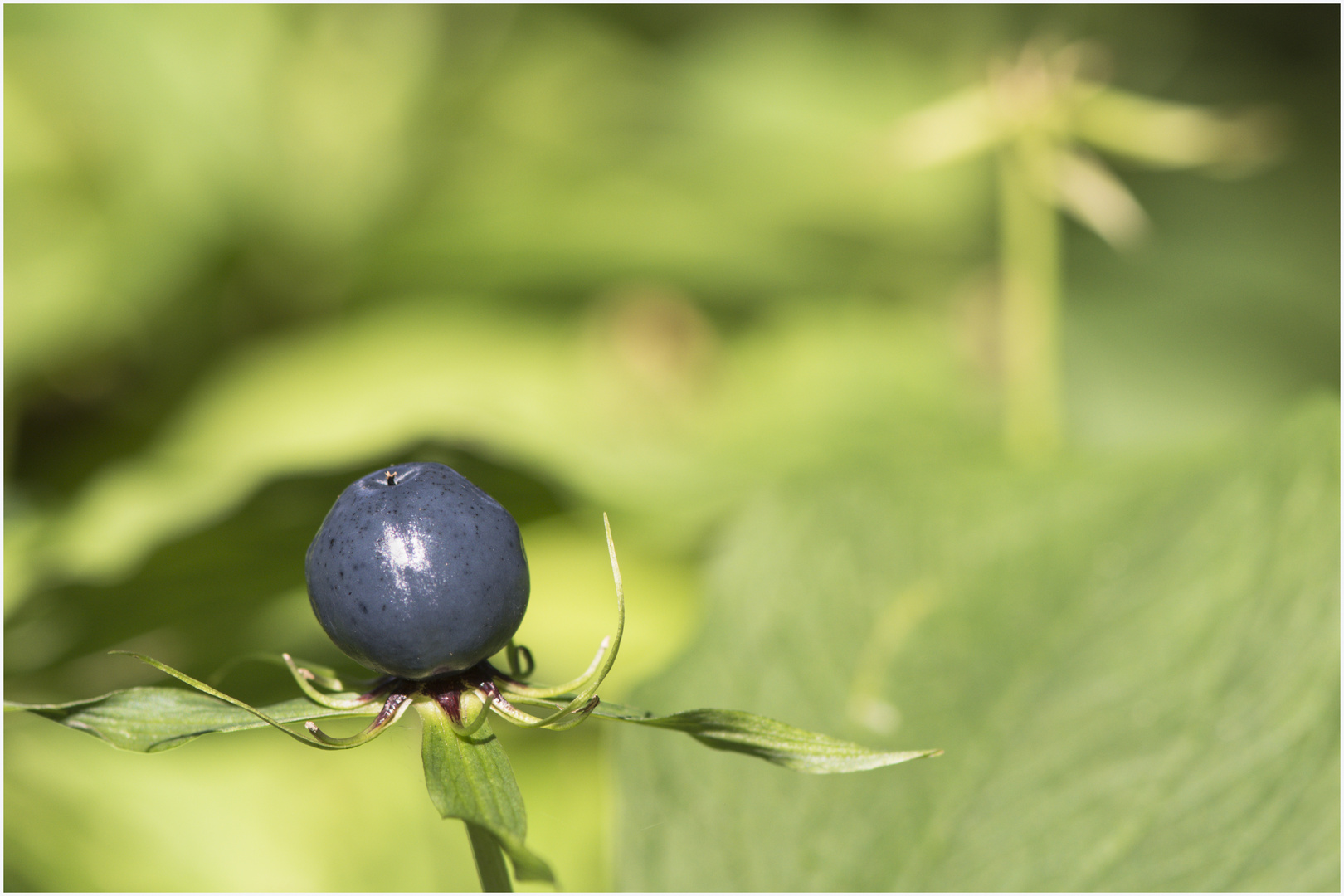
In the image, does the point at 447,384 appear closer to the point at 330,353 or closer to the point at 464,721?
the point at 330,353

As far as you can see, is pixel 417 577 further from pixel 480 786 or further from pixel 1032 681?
pixel 1032 681

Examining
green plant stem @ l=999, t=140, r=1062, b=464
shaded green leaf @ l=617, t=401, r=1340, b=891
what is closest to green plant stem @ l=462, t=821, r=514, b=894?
shaded green leaf @ l=617, t=401, r=1340, b=891

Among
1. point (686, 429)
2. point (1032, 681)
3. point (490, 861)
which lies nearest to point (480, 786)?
point (490, 861)

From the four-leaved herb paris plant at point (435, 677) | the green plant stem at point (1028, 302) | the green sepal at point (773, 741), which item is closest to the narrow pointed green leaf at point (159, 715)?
the four-leaved herb paris plant at point (435, 677)

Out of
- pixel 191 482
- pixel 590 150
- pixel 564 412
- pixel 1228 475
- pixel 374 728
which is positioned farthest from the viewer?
pixel 590 150

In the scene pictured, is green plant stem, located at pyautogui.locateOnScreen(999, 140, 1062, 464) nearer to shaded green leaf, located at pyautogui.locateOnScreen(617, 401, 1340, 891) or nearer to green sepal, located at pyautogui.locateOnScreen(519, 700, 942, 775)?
shaded green leaf, located at pyautogui.locateOnScreen(617, 401, 1340, 891)

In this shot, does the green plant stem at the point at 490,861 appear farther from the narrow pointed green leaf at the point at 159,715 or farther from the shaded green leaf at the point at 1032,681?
the shaded green leaf at the point at 1032,681

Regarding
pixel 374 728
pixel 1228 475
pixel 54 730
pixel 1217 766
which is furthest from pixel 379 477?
pixel 54 730
